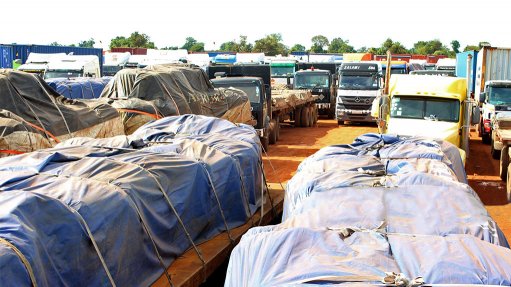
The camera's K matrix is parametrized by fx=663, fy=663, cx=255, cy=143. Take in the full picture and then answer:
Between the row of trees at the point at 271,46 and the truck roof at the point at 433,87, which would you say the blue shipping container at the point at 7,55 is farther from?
the row of trees at the point at 271,46

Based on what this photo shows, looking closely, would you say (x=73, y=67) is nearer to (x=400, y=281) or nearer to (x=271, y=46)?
(x=400, y=281)

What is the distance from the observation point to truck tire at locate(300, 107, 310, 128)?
93.7ft

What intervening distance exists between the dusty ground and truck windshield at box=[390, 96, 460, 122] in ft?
6.08

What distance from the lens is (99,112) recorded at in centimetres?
1216

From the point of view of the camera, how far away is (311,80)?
32.7 meters

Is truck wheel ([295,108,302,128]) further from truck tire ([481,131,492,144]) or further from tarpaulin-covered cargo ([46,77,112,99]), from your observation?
tarpaulin-covered cargo ([46,77,112,99])

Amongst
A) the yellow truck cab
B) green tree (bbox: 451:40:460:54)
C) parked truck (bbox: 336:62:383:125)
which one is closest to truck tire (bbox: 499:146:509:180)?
the yellow truck cab

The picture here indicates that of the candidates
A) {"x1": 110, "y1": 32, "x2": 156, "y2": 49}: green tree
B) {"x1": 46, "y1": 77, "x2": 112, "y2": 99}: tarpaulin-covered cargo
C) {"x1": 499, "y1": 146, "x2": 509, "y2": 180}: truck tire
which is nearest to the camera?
{"x1": 499, "y1": 146, "x2": 509, "y2": 180}: truck tire

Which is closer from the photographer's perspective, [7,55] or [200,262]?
[200,262]

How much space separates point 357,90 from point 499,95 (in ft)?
26.2

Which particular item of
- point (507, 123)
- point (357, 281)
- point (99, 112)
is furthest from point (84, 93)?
point (357, 281)

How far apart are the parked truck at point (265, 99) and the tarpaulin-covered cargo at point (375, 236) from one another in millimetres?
13157

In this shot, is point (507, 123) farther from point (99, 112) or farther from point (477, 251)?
point (477, 251)

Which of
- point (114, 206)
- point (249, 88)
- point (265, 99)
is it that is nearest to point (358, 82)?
point (265, 99)
